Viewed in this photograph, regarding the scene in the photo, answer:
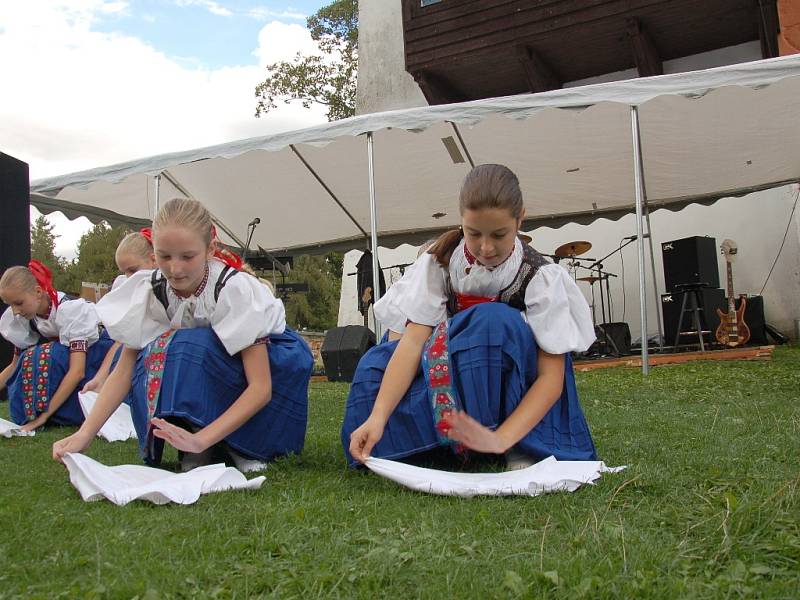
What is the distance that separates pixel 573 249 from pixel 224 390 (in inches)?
278

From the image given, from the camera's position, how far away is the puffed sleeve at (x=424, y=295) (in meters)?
2.01

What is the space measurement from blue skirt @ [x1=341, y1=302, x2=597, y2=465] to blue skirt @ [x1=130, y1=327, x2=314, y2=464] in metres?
0.42

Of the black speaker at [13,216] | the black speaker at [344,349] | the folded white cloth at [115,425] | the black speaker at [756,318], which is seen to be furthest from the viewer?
the black speaker at [756,318]

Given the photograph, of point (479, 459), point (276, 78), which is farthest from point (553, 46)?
point (276, 78)

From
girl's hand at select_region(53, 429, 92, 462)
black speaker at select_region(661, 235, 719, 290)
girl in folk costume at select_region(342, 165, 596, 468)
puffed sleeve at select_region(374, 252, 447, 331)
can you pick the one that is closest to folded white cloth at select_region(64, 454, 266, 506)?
girl's hand at select_region(53, 429, 92, 462)

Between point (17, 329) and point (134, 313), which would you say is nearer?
point (134, 313)

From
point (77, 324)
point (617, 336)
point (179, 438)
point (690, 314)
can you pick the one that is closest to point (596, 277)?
point (617, 336)

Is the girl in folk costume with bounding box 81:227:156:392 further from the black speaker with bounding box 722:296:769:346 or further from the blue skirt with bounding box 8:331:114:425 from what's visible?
the black speaker with bounding box 722:296:769:346

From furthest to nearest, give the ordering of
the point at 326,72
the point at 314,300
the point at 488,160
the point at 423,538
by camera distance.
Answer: the point at 314,300 < the point at 326,72 < the point at 488,160 < the point at 423,538

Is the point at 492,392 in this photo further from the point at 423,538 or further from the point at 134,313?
the point at 134,313

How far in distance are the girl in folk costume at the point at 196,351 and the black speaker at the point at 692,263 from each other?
659 centimetres

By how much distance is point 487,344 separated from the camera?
1.92 metres

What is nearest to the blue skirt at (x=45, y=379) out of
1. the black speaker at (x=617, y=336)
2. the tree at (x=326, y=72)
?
the black speaker at (x=617, y=336)

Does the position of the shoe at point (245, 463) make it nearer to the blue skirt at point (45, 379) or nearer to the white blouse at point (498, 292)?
the white blouse at point (498, 292)
